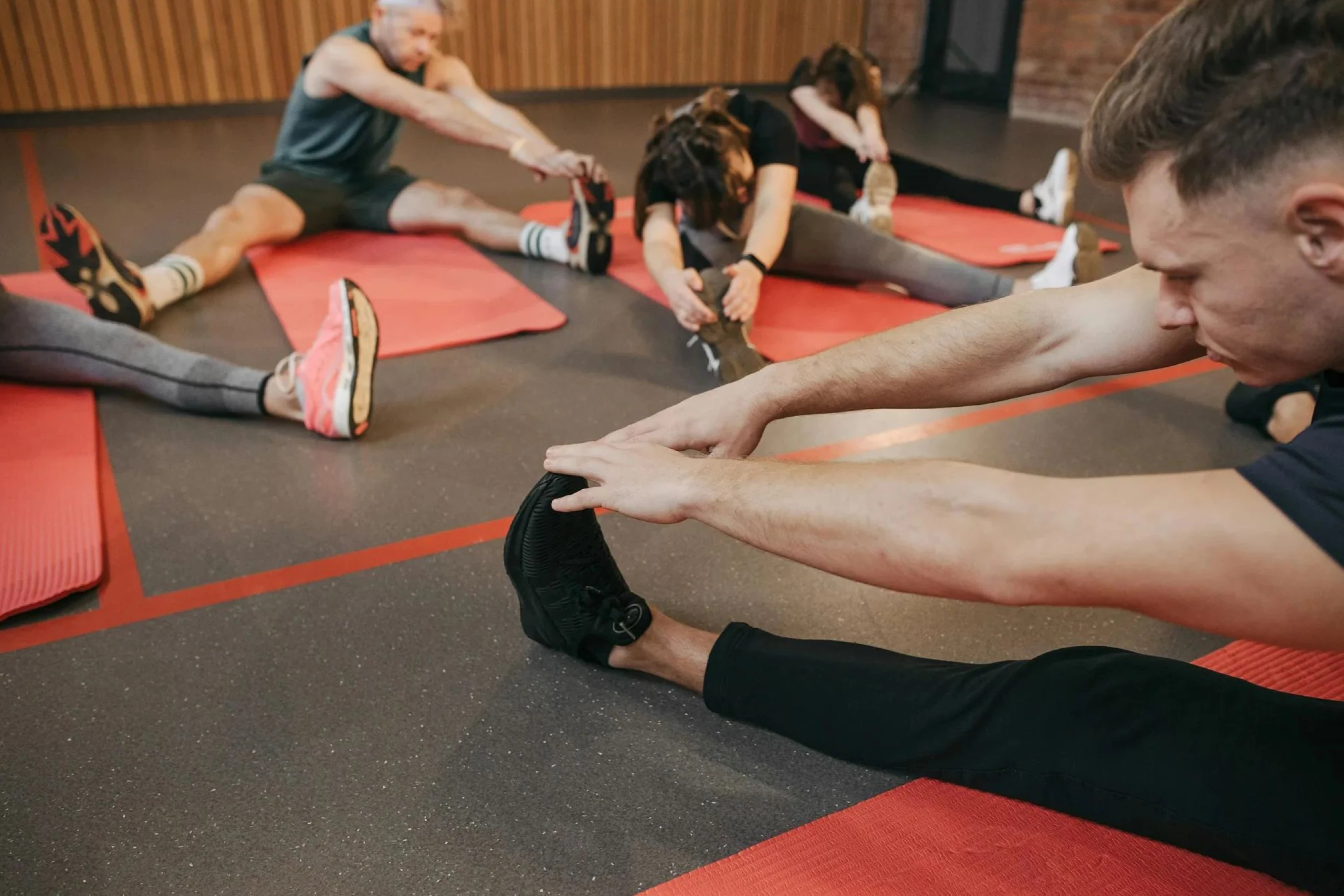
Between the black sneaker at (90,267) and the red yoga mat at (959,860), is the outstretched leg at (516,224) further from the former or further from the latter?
the red yoga mat at (959,860)

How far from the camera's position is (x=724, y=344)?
2391mm

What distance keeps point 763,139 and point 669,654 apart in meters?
1.96

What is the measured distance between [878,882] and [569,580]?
57 centimetres

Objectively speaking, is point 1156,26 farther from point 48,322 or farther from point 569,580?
point 48,322

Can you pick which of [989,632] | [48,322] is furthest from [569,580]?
[48,322]

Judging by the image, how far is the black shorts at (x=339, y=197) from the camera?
3291 mm

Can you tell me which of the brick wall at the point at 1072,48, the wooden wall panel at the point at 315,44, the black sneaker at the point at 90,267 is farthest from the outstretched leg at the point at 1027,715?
the brick wall at the point at 1072,48

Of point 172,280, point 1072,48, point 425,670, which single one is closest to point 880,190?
point 172,280

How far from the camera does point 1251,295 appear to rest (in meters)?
0.81

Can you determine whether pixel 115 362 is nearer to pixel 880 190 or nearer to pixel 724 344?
pixel 724 344

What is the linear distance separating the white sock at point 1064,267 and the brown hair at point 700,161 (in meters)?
0.93

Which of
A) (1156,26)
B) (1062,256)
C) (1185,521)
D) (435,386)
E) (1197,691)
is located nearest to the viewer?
(1185,521)

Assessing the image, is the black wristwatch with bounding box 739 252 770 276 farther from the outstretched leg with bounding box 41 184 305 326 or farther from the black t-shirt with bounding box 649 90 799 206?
the outstretched leg with bounding box 41 184 305 326

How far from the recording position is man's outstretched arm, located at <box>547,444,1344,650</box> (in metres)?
0.72
